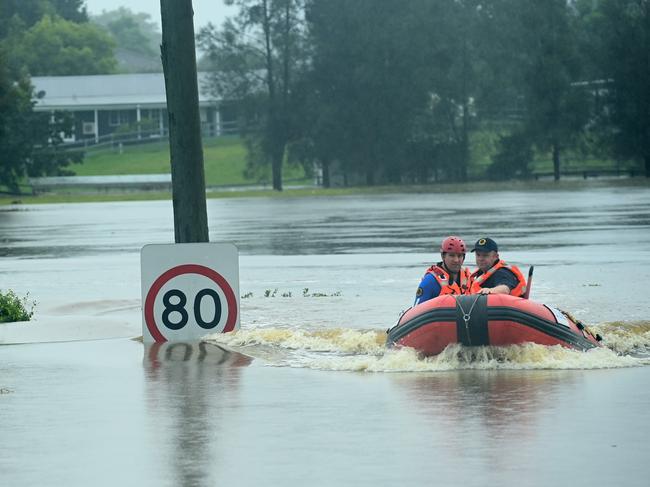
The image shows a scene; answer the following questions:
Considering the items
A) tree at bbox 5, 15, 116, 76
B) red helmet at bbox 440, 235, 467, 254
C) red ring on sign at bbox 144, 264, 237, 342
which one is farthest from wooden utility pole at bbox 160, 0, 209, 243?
tree at bbox 5, 15, 116, 76

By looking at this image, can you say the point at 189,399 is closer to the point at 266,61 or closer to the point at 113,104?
the point at 266,61

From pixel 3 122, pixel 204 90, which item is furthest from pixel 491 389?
pixel 204 90

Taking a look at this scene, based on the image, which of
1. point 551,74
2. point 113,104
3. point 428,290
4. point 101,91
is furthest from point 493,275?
point 101,91

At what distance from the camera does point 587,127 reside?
89.2m

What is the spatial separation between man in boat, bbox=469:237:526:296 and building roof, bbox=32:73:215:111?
108 meters

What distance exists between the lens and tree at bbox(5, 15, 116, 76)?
133 meters

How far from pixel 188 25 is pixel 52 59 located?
12243cm

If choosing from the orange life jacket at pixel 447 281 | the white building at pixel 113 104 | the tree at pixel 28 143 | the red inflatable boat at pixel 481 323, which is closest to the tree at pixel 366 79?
the tree at pixel 28 143

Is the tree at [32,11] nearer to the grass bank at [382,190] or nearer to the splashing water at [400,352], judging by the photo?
the grass bank at [382,190]

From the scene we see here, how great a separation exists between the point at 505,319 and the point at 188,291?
400 centimetres

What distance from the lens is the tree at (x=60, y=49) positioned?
133 m

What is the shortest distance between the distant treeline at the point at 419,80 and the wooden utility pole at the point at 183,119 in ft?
235

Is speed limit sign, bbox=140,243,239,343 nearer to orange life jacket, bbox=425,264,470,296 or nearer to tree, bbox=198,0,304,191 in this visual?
orange life jacket, bbox=425,264,470,296

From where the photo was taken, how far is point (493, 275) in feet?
45.3
